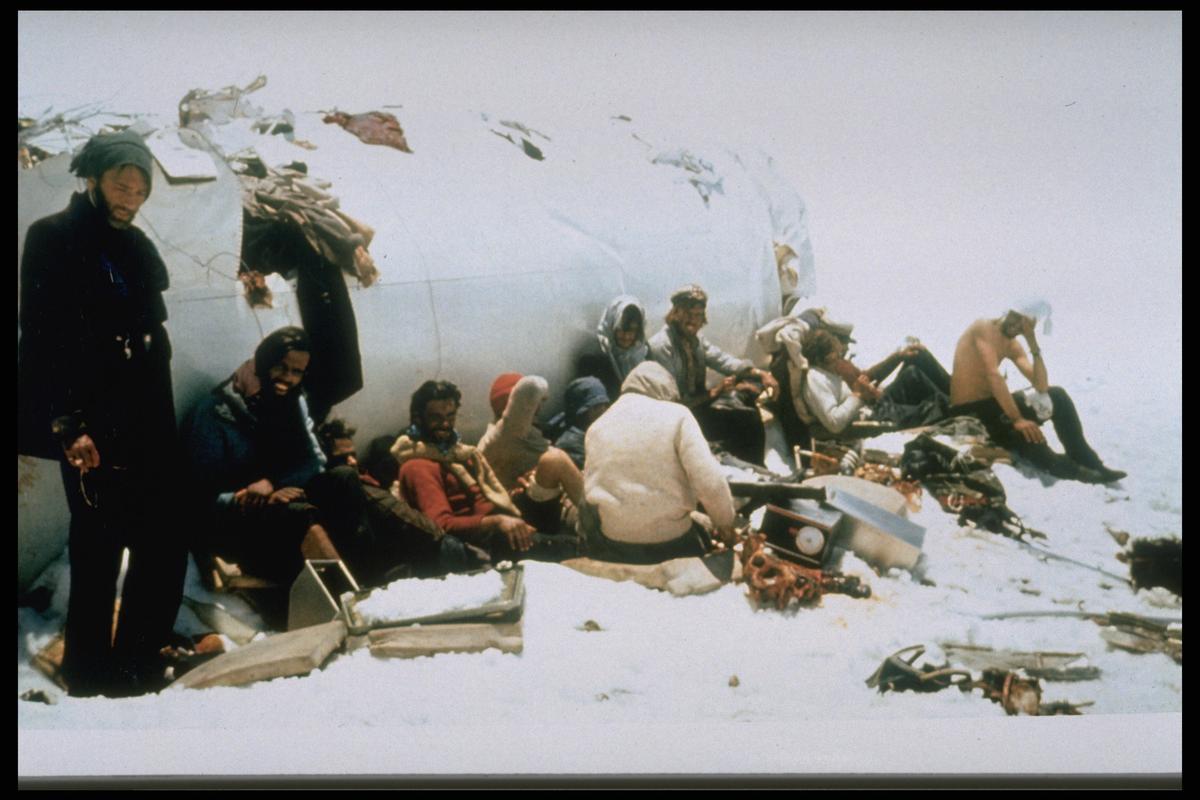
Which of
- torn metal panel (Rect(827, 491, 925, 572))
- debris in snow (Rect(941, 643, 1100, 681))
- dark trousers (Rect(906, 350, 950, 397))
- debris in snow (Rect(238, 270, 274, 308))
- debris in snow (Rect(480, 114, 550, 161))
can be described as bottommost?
debris in snow (Rect(941, 643, 1100, 681))

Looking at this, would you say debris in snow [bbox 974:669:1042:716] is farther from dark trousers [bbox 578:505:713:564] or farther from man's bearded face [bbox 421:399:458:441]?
man's bearded face [bbox 421:399:458:441]

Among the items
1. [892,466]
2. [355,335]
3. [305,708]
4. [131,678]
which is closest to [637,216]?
[355,335]

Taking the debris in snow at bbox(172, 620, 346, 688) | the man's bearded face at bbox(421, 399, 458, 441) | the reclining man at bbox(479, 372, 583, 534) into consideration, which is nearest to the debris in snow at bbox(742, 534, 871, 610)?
the reclining man at bbox(479, 372, 583, 534)

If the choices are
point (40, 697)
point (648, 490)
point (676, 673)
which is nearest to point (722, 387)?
point (648, 490)

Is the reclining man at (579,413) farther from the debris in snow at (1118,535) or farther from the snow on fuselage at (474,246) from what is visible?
the debris in snow at (1118,535)

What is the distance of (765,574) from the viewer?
2.96m

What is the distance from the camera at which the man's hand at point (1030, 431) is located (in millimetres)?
3230

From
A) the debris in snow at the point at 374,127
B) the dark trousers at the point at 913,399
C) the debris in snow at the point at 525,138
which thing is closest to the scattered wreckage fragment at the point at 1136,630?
the dark trousers at the point at 913,399

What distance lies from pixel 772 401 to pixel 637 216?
74cm

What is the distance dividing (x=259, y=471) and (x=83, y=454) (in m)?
0.50

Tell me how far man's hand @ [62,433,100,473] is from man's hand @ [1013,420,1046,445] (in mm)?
2885

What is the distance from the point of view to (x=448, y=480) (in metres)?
2.93

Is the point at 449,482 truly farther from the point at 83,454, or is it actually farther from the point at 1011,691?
the point at 1011,691

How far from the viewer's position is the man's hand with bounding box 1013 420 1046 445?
3.23m
